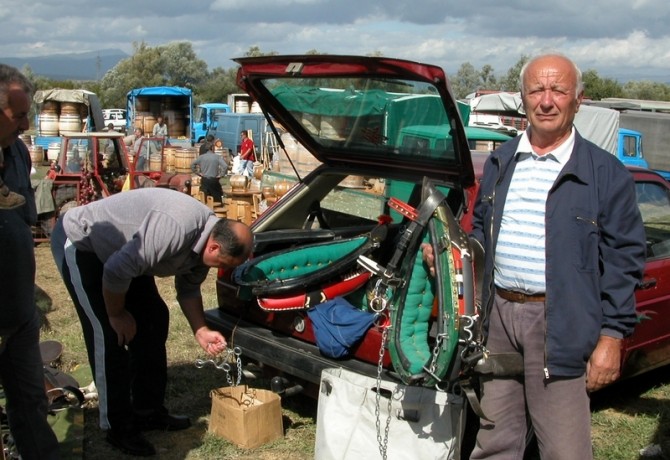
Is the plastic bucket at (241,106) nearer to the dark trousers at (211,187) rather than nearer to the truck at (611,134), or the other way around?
the truck at (611,134)

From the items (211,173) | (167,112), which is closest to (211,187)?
(211,173)

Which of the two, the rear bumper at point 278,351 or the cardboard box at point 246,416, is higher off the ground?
the rear bumper at point 278,351

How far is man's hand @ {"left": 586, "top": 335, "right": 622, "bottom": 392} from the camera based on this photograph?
248 centimetres

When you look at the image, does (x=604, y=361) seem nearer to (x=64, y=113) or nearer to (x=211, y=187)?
(x=211, y=187)

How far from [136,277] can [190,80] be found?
218ft

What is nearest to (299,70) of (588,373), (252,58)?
(252,58)

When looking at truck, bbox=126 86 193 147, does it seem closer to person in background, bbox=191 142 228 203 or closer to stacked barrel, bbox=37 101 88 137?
stacked barrel, bbox=37 101 88 137

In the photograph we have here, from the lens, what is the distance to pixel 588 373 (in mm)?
2531

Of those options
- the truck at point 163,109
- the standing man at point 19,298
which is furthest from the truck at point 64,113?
the standing man at point 19,298

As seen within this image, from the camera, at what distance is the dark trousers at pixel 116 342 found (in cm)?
380

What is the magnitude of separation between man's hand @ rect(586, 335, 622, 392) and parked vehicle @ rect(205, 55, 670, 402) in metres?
0.63

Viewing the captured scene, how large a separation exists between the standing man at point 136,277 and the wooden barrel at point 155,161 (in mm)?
12011

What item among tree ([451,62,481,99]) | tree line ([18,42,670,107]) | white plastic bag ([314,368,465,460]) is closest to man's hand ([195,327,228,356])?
white plastic bag ([314,368,465,460])

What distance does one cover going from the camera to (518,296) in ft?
8.72
